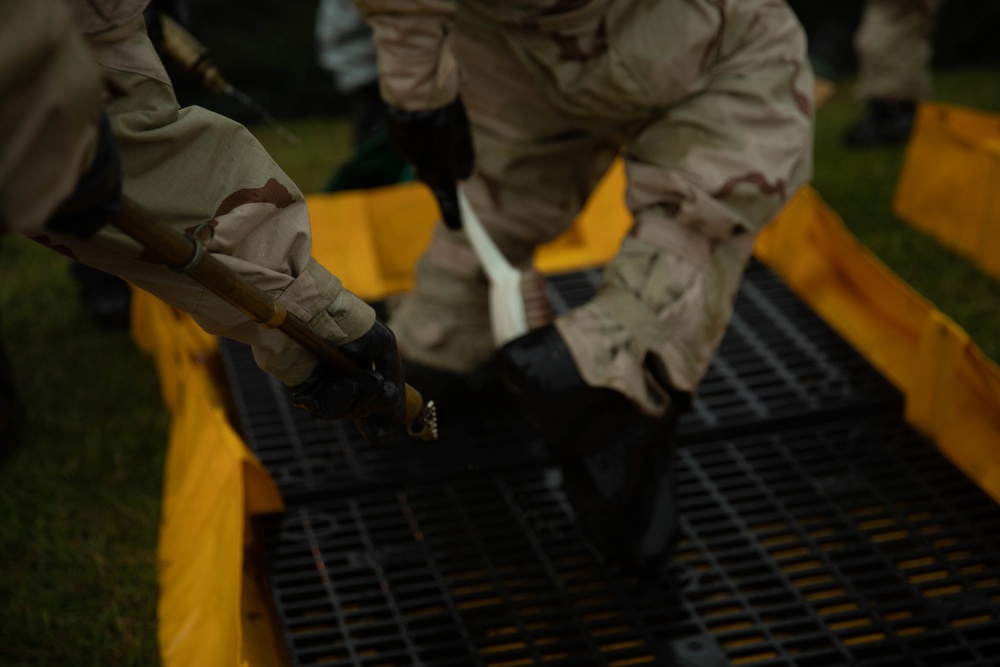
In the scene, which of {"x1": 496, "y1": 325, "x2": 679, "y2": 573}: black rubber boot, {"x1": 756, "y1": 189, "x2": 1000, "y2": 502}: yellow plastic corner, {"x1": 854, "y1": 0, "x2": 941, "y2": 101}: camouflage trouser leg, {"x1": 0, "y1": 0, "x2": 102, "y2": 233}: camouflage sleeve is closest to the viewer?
{"x1": 0, "y1": 0, "x2": 102, "y2": 233}: camouflage sleeve

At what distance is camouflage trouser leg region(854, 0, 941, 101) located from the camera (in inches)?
160

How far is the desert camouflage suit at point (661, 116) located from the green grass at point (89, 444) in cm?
99

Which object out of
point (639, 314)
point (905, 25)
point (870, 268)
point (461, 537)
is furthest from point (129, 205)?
point (905, 25)

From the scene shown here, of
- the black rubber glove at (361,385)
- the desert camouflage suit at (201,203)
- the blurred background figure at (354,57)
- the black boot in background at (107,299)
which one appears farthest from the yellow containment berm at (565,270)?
the blurred background figure at (354,57)

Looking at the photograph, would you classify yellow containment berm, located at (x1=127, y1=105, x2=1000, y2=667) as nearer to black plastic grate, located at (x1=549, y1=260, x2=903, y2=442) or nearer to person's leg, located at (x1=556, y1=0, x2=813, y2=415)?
black plastic grate, located at (x1=549, y1=260, x2=903, y2=442)

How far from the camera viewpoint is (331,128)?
4.83 metres

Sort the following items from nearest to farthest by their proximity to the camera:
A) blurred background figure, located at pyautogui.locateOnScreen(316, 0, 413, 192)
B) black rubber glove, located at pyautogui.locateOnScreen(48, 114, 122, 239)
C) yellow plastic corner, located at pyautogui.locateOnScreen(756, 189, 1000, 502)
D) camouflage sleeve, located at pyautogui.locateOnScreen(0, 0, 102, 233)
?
camouflage sleeve, located at pyautogui.locateOnScreen(0, 0, 102, 233)
black rubber glove, located at pyautogui.locateOnScreen(48, 114, 122, 239)
yellow plastic corner, located at pyautogui.locateOnScreen(756, 189, 1000, 502)
blurred background figure, located at pyautogui.locateOnScreen(316, 0, 413, 192)

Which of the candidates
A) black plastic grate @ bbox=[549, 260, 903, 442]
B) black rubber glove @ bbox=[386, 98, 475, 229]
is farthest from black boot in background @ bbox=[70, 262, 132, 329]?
black rubber glove @ bbox=[386, 98, 475, 229]

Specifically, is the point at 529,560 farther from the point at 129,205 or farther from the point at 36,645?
the point at 129,205

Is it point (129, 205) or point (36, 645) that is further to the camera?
point (36, 645)

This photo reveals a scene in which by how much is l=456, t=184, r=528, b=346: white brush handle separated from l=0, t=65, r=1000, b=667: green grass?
2.64ft

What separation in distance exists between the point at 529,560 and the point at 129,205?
111cm

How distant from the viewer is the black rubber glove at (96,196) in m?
1.07

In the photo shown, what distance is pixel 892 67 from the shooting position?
4.10 meters
